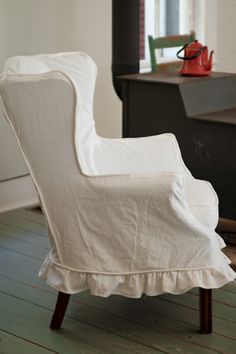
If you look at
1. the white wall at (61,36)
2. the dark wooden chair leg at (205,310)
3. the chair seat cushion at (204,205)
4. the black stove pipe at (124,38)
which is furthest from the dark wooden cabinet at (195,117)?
the dark wooden chair leg at (205,310)

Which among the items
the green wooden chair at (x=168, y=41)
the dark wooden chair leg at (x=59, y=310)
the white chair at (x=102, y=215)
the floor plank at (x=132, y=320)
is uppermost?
the green wooden chair at (x=168, y=41)

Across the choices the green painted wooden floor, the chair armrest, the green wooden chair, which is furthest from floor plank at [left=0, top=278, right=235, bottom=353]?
the green wooden chair

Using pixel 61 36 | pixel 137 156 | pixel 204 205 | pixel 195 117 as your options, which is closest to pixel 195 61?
pixel 195 117

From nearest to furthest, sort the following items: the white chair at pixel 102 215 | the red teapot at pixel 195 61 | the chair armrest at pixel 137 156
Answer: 1. the white chair at pixel 102 215
2. the chair armrest at pixel 137 156
3. the red teapot at pixel 195 61

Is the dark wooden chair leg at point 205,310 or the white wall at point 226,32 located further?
the white wall at point 226,32

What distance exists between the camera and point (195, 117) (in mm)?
3475

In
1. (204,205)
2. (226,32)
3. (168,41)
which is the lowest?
(204,205)

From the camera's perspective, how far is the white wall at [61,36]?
3836 millimetres

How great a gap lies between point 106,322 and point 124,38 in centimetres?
197

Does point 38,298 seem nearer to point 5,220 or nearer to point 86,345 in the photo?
point 86,345

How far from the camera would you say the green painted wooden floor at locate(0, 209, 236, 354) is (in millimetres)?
2465

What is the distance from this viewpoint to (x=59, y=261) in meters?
2.52

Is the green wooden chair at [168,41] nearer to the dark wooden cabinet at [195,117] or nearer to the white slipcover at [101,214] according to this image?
the dark wooden cabinet at [195,117]

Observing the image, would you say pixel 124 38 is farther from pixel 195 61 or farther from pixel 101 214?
pixel 101 214
